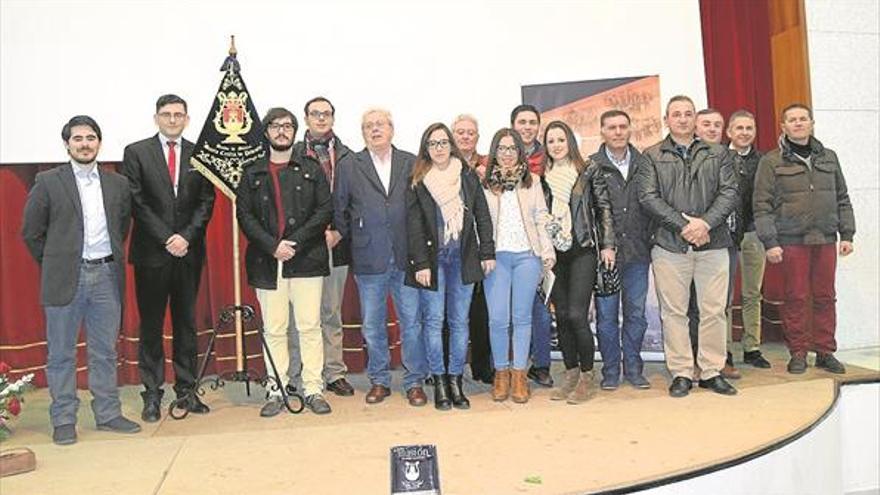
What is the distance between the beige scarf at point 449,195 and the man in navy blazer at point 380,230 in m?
0.17

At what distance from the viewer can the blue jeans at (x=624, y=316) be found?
373 cm

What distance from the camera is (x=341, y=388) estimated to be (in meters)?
3.89

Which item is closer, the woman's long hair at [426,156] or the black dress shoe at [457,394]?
the woman's long hair at [426,156]

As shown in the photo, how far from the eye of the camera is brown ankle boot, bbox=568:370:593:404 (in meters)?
3.57

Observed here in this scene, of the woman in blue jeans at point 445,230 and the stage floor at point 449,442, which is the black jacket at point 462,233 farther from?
the stage floor at point 449,442

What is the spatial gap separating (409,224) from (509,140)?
0.58m

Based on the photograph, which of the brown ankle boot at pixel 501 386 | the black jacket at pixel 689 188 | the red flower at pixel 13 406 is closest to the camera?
the red flower at pixel 13 406

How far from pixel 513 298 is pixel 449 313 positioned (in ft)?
1.00

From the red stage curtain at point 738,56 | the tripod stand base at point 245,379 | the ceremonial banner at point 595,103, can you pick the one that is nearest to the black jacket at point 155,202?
the tripod stand base at point 245,379

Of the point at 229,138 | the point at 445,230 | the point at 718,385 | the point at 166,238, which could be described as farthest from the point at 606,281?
the point at 166,238

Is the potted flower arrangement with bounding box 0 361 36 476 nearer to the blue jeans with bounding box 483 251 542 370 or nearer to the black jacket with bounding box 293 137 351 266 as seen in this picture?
the black jacket with bounding box 293 137 351 266

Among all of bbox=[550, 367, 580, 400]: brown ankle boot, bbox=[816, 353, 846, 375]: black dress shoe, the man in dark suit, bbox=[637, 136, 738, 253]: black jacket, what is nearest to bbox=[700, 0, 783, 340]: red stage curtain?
bbox=[816, 353, 846, 375]: black dress shoe

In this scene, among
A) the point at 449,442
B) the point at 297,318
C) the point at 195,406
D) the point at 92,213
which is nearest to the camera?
the point at 449,442

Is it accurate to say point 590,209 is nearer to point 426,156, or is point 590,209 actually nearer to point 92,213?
point 426,156
